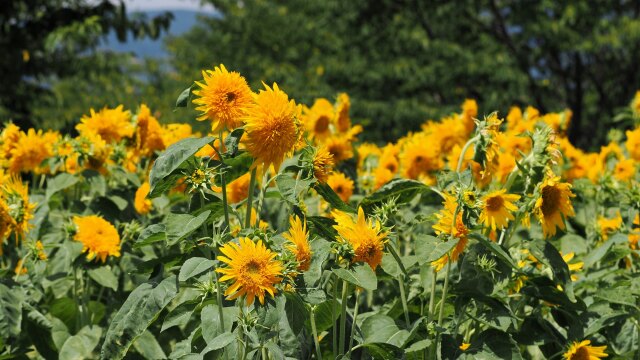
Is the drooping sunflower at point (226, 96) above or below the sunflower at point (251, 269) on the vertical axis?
above

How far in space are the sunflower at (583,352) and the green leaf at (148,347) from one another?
3.64ft

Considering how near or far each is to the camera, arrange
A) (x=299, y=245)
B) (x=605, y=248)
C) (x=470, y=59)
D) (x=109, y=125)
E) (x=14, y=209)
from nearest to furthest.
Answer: (x=299, y=245) → (x=14, y=209) → (x=605, y=248) → (x=109, y=125) → (x=470, y=59)

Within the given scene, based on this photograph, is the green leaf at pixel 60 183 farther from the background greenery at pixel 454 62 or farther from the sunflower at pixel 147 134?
the background greenery at pixel 454 62

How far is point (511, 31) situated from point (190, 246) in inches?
677

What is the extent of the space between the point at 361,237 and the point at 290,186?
7.8 inches

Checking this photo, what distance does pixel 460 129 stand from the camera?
3.68 m

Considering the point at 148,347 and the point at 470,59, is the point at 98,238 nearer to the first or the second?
the point at 148,347

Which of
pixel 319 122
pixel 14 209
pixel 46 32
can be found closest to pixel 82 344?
pixel 14 209

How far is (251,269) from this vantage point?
1.67 meters

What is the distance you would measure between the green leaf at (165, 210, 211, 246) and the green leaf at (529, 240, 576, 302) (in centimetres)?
83

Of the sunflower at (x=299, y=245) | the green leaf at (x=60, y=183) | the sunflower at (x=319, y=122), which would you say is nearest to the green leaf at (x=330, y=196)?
the sunflower at (x=299, y=245)

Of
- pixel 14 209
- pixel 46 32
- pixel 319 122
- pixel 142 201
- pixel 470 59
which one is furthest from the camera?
pixel 470 59

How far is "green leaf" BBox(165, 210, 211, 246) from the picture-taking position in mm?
1855

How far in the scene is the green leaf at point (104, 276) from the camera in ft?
8.62
